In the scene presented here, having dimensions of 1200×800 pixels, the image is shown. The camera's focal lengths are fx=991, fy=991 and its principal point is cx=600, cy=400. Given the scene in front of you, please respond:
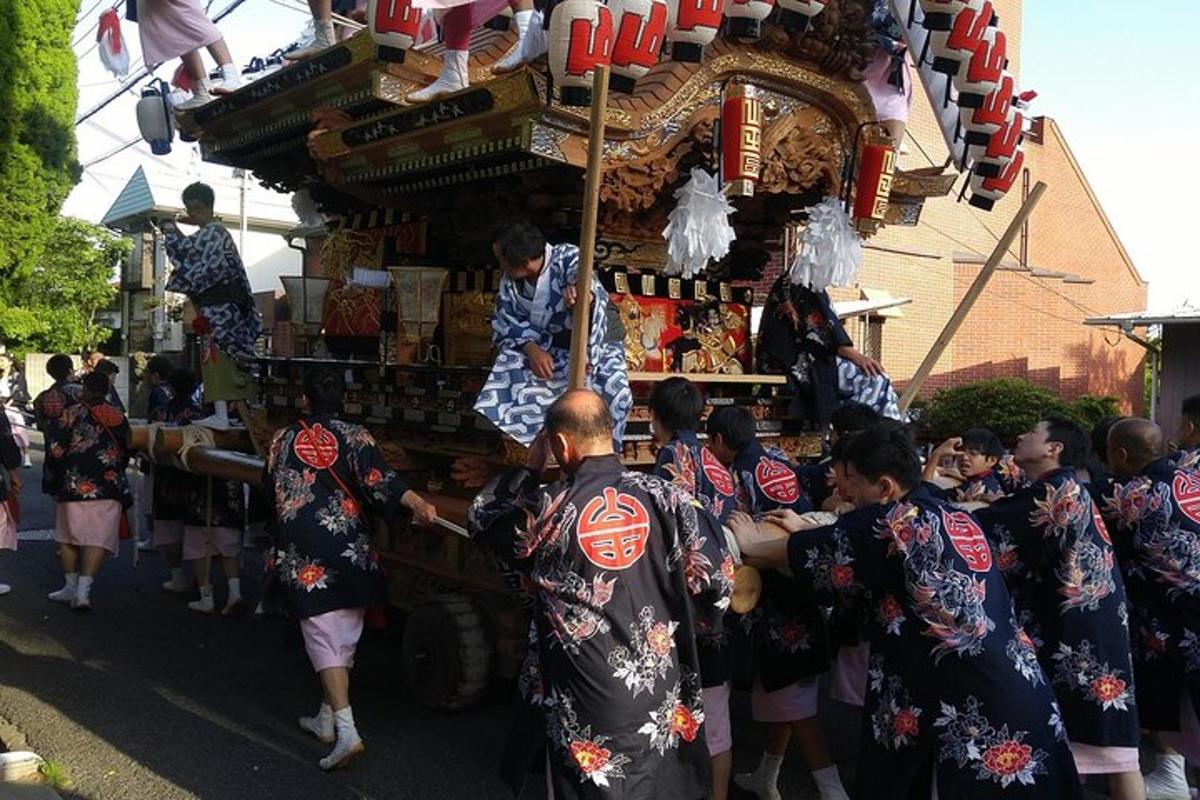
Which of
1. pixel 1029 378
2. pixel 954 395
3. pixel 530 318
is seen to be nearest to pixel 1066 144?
pixel 1029 378

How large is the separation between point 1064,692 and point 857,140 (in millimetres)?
3937

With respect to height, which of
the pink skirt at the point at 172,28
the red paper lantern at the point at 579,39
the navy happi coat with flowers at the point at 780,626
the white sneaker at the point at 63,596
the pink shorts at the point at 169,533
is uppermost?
the pink skirt at the point at 172,28

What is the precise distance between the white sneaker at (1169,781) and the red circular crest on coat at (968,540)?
7.13ft

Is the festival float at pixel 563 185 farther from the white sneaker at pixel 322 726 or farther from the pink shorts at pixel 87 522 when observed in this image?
the pink shorts at pixel 87 522

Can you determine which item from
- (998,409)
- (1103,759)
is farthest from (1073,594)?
(998,409)

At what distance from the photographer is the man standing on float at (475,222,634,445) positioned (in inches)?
183

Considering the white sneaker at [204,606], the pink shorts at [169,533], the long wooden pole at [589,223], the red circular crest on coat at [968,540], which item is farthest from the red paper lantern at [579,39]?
the pink shorts at [169,533]

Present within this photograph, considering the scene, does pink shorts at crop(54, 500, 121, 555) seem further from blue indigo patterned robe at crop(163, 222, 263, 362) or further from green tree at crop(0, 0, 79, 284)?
green tree at crop(0, 0, 79, 284)

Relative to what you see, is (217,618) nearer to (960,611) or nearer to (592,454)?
(592,454)

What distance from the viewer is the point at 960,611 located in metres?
2.82

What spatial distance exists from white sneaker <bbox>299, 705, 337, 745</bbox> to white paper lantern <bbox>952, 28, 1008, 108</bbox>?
15.6 ft

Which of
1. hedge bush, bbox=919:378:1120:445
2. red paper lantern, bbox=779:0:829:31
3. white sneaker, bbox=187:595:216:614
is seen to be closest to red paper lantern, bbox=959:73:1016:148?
red paper lantern, bbox=779:0:829:31

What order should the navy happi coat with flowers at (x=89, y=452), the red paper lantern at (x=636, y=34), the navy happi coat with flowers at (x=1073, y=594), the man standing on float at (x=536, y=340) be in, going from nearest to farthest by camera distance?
the navy happi coat with flowers at (x=1073, y=594) → the red paper lantern at (x=636, y=34) → the man standing on float at (x=536, y=340) → the navy happi coat with flowers at (x=89, y=452)

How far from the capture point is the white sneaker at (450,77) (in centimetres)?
546
